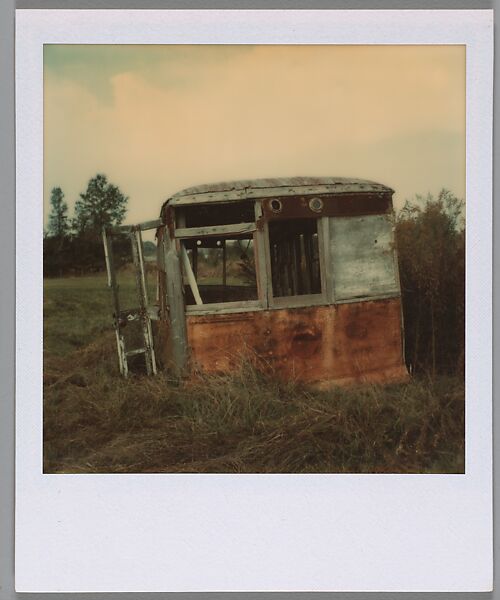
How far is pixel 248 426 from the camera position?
4.98 m

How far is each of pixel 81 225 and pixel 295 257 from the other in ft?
11.8

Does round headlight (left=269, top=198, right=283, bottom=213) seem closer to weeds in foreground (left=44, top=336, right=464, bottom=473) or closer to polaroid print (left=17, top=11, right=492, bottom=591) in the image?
polaroid print (left=17, top=11, right=492, bottom=591)

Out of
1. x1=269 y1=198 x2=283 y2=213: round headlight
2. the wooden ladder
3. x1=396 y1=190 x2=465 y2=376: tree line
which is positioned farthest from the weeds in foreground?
x1=269 y1=198 x2=283 y2=213: round headlight

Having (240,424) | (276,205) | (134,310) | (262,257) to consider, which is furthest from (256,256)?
(240,424)

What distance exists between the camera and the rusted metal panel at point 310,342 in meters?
5.48

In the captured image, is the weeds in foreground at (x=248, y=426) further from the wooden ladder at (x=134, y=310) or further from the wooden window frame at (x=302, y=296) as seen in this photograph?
the wooden window frame at (x=302, y=296)

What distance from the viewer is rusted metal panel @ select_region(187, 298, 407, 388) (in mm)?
5484

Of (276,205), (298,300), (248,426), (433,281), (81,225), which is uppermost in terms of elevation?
(276,205)

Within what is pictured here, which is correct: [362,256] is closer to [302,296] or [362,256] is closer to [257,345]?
[302,296]

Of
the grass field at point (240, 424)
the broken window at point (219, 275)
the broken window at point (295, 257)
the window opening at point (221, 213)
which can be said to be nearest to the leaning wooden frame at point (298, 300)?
the grass field at point (240, 424)

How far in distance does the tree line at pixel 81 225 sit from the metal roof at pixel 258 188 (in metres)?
0.67

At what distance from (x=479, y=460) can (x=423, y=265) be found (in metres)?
2.51

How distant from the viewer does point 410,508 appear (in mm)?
4406
